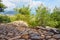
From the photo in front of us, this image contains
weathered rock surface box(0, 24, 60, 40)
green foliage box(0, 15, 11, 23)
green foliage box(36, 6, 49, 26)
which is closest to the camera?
weathered rock surface box(0, 24, 60, 40)

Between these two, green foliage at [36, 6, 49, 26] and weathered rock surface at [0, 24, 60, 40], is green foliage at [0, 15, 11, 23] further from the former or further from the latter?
green foliage at [36, 6, 49, 26]

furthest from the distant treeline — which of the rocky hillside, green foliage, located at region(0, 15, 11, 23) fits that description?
the rocky hillside

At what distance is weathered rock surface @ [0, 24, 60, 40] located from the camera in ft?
17.5

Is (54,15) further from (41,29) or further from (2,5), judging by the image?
(2,5)

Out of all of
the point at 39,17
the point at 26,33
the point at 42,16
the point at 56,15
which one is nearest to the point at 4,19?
the point at 39,17

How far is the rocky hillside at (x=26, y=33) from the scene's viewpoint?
5.33 meters

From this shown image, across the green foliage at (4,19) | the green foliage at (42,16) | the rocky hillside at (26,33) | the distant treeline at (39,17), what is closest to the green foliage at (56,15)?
the distant treeline at (39,17)

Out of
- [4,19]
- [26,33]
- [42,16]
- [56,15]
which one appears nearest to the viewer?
[26,33]

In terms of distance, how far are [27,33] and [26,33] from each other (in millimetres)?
26

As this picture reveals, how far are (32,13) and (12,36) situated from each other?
1.40 m

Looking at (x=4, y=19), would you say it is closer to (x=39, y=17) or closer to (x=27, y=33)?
(x=39, y=17)

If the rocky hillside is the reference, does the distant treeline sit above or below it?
above

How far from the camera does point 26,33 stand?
5.50 metres

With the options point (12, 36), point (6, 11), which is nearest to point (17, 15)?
point (6, 11)
